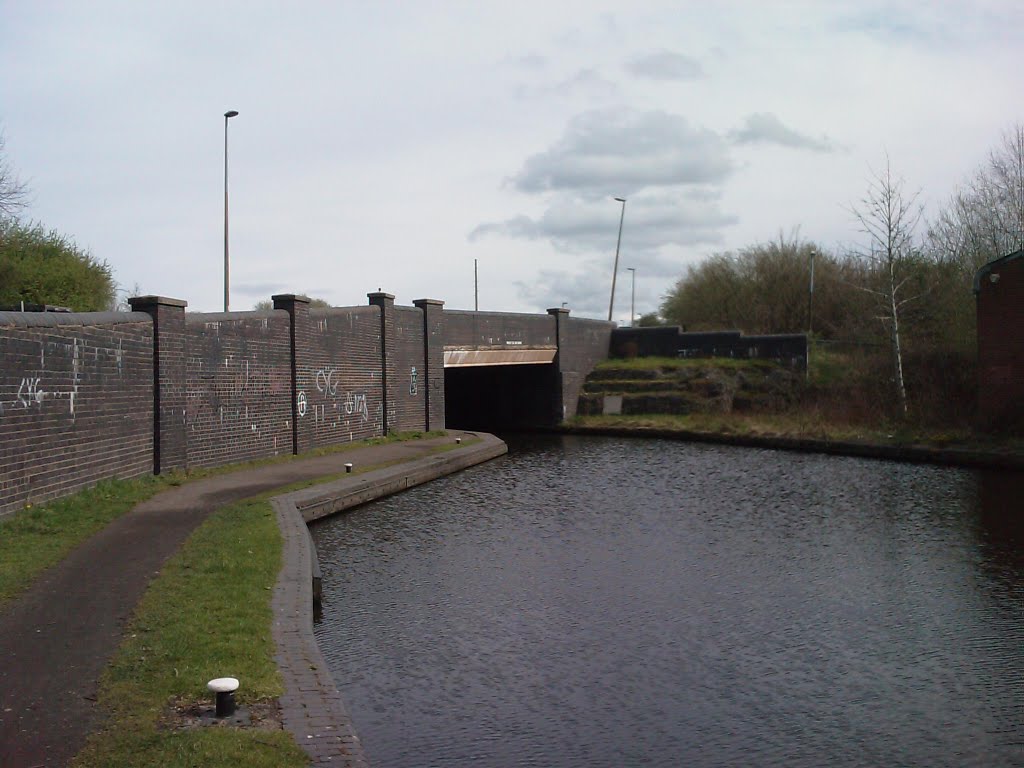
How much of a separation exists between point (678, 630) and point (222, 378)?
12.0 m

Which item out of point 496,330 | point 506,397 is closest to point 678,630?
point 496,330

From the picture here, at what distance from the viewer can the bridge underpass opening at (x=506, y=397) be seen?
36.7 meters

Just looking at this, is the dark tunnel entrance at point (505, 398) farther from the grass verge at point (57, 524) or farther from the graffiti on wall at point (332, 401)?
the grass verge at point (57, 524)

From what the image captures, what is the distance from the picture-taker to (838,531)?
1439 cm

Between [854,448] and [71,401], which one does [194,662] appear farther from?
[854,448]

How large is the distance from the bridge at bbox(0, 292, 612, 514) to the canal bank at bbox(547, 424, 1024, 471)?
546 cm

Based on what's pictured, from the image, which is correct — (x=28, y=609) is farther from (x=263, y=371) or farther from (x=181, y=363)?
(x=263, y=371)

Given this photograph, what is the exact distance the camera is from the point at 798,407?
32.7 meters

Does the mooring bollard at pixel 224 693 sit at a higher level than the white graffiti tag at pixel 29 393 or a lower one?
lower

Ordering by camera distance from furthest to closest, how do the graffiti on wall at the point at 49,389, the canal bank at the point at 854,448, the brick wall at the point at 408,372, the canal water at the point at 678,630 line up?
the brick wall at the point at 408,372 < the canal bank at the point at 854,448 < the graffiti on wall at the point at 49,389 < the canal water at the point at 678,630

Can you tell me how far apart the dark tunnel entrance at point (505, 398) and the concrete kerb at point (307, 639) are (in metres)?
20.0

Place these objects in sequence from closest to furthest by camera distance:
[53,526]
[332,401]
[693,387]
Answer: [53,526], [332,401], [693,387]

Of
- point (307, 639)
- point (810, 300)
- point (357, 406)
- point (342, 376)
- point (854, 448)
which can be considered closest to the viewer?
point (307, 639)

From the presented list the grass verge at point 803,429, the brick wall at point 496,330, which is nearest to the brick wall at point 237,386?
the brick wall at point 496,330
